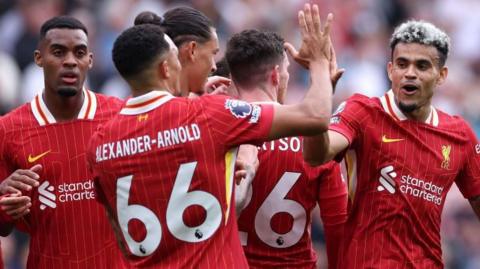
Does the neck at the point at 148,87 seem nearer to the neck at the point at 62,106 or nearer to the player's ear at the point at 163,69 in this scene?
the player's ear at the point at 163,69

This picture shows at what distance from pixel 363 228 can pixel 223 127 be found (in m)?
1.71

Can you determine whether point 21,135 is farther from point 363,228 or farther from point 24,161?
point 363,228

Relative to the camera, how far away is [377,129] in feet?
28.2

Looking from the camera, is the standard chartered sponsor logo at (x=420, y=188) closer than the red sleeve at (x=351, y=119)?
No

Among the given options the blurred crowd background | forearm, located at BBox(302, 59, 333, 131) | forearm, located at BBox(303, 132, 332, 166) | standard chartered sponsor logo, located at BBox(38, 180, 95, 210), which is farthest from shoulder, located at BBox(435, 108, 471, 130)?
the blurred crowd background

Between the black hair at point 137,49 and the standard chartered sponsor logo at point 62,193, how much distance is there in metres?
1.49

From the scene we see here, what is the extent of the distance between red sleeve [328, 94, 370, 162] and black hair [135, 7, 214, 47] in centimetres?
101

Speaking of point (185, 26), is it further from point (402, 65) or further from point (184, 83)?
point (402, 65)

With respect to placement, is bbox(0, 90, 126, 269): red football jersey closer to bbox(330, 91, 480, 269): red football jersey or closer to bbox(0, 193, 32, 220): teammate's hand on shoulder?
bbox(0, 193, 32, 220): teammate's hand on shoulder

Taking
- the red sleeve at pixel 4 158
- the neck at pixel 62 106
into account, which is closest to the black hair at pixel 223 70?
the neck at pixel 62 106

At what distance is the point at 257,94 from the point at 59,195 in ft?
4.69

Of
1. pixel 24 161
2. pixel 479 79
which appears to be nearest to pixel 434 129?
pixel 24 161

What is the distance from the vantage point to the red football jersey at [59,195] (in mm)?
8711

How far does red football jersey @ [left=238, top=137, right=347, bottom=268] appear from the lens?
859cm
